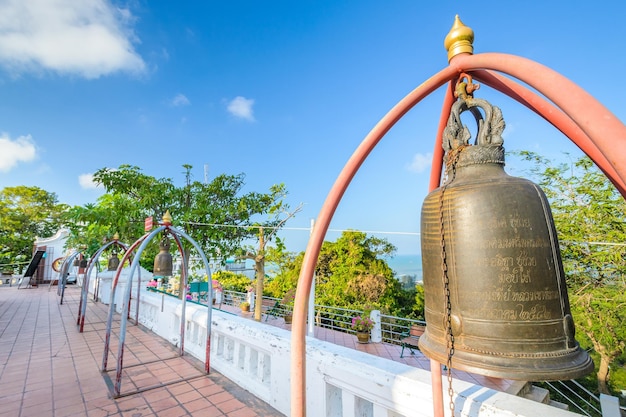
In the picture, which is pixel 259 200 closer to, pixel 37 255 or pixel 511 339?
pixel 511 339

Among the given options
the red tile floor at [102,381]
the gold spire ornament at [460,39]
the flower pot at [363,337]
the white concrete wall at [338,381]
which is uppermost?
the gold spire ornament at [460,39]

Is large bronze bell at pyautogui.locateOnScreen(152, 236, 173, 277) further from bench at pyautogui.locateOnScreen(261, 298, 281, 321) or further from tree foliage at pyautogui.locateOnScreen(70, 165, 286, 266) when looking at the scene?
bench at pyautogui.locateOnScreen(261, 298, 281, 321)

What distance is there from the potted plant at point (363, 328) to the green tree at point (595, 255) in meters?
5.50

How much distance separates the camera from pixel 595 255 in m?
7.72

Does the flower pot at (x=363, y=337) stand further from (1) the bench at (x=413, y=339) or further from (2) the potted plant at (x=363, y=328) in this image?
(1) the bench at (x=413, y=339)

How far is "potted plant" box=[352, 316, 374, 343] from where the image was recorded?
793 cm

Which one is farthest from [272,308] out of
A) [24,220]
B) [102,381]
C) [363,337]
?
[24,220]

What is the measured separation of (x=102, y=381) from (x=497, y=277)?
14.5 ft

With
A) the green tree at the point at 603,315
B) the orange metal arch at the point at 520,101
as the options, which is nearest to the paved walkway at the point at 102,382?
the orange metal arch at the point at 520,101

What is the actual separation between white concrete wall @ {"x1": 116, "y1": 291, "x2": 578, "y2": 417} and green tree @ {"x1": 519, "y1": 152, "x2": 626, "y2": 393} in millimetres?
8448

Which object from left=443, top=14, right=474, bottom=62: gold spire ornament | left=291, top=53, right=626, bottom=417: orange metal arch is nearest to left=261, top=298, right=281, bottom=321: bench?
left=291, top=53, right=626, bottom=417: orange metal arch

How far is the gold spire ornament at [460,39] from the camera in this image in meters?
1.24

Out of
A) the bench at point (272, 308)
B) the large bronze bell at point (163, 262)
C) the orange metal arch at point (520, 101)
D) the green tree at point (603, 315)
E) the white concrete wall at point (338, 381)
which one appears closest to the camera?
the orange metal arch at point (520, 101)

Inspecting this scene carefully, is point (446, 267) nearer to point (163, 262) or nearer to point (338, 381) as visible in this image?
point (338, 381)
